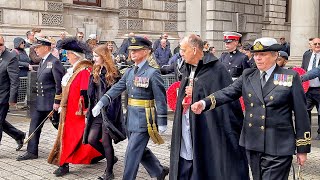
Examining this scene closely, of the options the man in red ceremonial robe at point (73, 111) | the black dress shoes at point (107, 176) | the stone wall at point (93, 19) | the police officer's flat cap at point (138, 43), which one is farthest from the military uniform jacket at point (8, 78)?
the stone wall at point (93, 19)

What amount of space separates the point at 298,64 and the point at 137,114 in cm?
1179

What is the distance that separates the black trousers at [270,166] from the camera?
4.70 m

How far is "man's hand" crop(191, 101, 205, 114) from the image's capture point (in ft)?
15.6

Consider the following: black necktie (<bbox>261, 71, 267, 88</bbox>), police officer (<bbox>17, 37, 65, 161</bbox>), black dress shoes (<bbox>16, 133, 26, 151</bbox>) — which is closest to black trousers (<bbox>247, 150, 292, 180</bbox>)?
black necktie (<bbox>261, 71, 267, 88</bbox>)

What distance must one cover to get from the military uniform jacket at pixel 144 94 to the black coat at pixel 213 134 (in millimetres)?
618

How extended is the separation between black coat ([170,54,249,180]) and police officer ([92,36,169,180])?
0.68 metres

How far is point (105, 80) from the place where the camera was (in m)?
6.80

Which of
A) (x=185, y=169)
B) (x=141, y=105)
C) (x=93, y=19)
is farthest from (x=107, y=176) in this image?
(x=93, y=19)

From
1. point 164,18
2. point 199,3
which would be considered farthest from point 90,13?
point 199,3

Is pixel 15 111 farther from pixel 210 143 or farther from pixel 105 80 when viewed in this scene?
pixel 210 143

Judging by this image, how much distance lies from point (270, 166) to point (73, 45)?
3.59 meters

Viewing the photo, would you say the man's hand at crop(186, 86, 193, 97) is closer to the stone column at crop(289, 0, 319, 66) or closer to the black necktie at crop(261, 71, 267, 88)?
the black necktie at crop(261, 71, 267, 88)

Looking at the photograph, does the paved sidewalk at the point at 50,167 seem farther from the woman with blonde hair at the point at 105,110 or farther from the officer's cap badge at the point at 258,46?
the officer's cap badge at the point at 258,46

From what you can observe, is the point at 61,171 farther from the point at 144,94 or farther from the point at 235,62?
the point at 235,62
